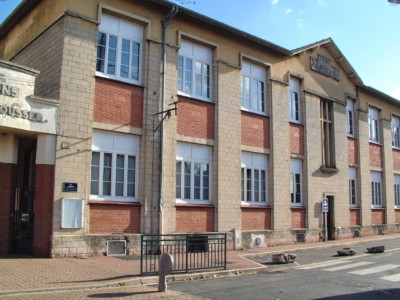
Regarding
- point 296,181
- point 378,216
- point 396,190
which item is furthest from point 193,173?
point 396,190

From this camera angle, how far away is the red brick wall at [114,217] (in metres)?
13.7

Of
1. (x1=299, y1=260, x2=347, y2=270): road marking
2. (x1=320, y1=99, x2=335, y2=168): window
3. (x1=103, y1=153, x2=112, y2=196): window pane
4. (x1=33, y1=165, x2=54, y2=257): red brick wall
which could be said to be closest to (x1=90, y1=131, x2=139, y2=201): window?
(x1=103, y1=153, x2=112, y2=196): window pane

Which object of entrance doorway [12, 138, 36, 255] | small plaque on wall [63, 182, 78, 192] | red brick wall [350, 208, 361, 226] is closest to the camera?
small plaque on wall [63, 182, 78, 192]

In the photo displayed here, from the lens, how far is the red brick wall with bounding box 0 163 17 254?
1323cm

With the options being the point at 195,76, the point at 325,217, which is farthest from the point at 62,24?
the point at 325,217

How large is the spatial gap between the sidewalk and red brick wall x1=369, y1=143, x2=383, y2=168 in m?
15.7

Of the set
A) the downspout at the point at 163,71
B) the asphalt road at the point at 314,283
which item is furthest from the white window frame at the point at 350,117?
the downspout at the point at 163,71

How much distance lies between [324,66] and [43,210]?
54.6ft

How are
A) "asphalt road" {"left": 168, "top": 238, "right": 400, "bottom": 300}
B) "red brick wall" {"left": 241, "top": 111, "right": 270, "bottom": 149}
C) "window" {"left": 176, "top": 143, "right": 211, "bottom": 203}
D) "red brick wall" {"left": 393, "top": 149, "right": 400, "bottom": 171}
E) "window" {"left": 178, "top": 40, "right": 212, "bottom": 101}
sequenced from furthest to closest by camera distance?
"red brick wall" {"left": 393, "top": 149, "right": 400, "bottom": 171} → "red brick wall" {"left": 241, "top": 111, "right": 270, "bottom": 149} → "window" {"left": 178, "top": 40, "right": 212, "bottom": 101} → "window" {"left": 176, "top": 143, "right": 211, "bottom": 203} → "asphalt road" {"left": 168, "top": 238, "right": 400, "bottom": 300}

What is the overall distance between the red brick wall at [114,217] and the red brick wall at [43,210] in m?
1.30

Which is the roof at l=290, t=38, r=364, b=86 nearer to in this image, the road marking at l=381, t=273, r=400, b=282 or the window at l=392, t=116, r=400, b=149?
the window at l=392, t=116, r=400, b=149

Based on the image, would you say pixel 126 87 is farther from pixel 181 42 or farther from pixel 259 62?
pixel 259 62

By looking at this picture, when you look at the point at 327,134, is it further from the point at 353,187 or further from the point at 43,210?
the point at 43,210

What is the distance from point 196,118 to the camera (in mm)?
16812
